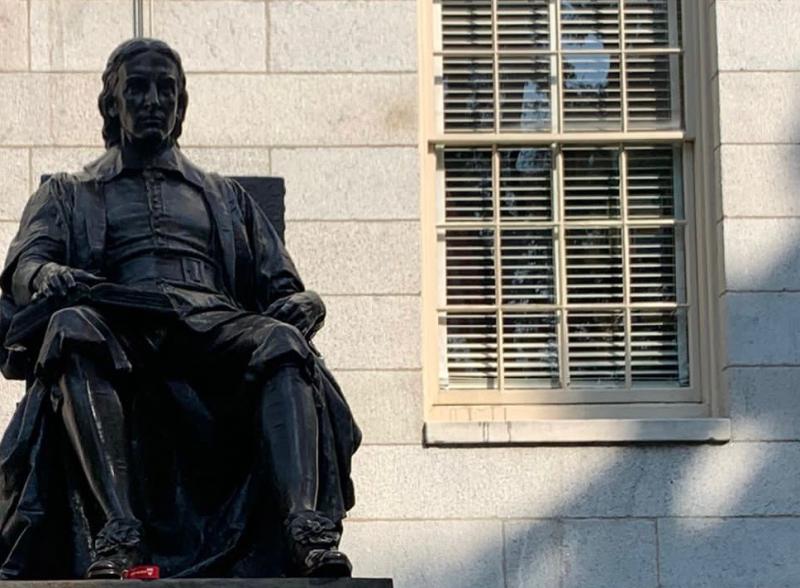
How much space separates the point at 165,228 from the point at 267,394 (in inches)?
29.7

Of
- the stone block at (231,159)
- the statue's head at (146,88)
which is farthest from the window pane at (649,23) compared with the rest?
the statue's head at (146,88)

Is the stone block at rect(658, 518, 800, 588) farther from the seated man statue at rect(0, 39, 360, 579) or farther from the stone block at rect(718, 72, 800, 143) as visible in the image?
the seated man statue at rect(0, 39, 360, 579)

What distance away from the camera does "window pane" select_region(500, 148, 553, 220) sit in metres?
14.9

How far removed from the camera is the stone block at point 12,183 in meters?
14.5

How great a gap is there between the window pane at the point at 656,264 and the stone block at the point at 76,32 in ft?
7.24

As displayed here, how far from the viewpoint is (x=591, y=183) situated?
49.1 feet

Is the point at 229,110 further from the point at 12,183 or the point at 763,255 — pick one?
the point at 763,255

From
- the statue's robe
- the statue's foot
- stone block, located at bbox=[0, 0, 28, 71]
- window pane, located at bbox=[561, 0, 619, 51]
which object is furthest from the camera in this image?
window pane, located at bbox=[561, 0, 619, 51]

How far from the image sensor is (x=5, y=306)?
1168 cm

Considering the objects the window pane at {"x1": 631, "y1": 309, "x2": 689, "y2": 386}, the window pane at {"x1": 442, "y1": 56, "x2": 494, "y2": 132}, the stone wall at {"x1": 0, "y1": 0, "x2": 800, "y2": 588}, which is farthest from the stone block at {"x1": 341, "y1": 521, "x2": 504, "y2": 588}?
the window pane at {"x1": 442, "y1": 56, "x2": 494, "y2": 132}

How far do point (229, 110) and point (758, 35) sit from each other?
2122mm

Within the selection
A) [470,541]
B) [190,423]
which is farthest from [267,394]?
[470,541]

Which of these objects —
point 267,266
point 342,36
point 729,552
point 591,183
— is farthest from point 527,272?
point 267,266

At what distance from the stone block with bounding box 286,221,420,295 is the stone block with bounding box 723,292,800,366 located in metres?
1.26
